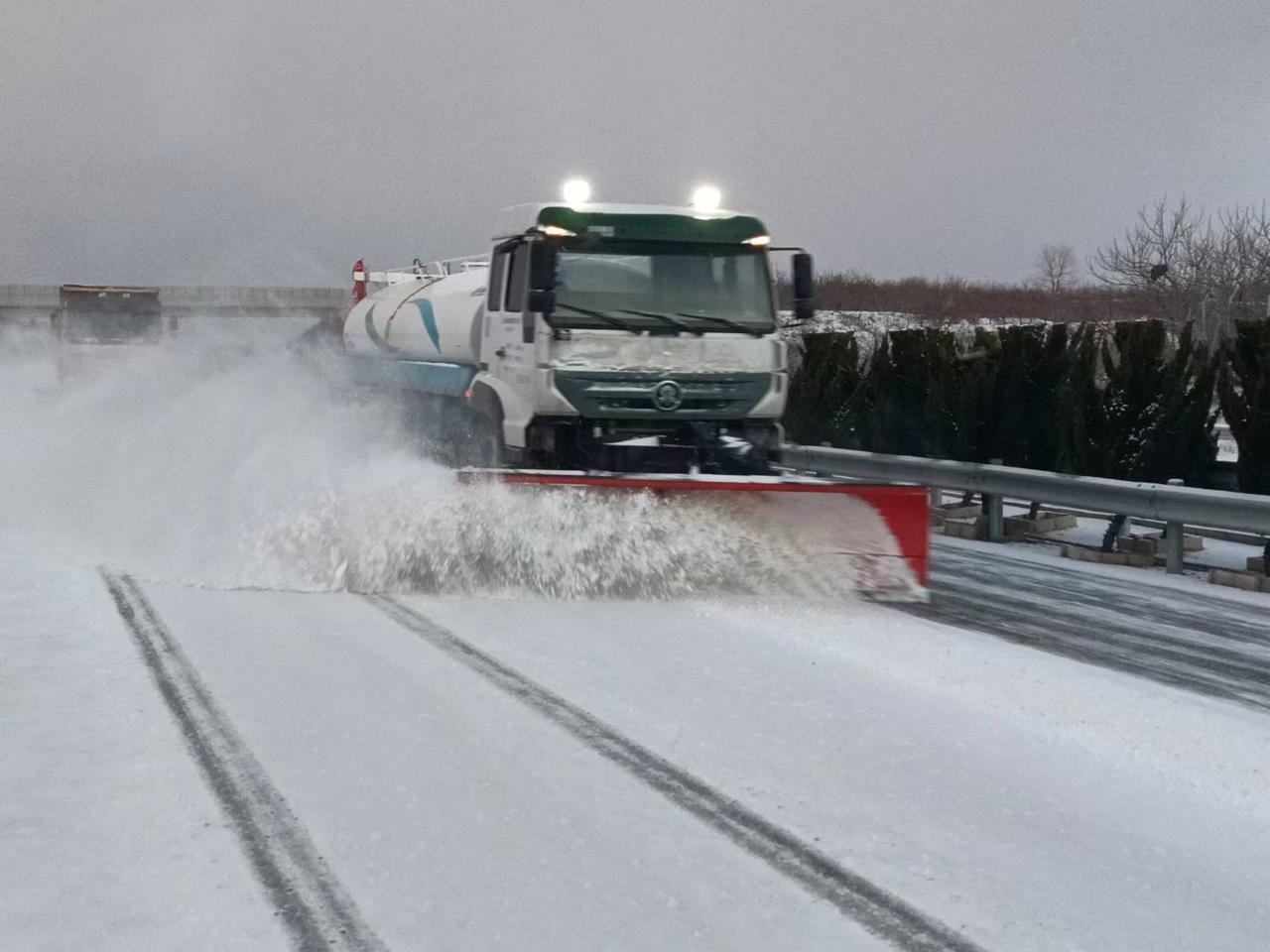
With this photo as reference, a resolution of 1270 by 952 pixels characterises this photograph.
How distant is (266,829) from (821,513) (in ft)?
15.6

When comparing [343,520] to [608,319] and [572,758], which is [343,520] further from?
[572,758]

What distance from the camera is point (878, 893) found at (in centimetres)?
373

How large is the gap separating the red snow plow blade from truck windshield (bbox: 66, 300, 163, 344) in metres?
18.9

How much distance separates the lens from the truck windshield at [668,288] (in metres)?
9.26

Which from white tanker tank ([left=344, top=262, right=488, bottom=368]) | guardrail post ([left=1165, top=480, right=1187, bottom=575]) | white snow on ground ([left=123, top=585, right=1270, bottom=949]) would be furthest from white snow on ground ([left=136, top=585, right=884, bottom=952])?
guardrail post ([left=1165, top=480, right=1187, bottom=575])

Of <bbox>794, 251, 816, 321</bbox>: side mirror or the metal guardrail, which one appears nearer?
the metal guardrail

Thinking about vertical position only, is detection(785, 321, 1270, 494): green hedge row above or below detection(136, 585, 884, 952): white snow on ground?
above

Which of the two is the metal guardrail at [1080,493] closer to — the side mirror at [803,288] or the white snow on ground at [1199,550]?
the white snow on ground at [1199,550]

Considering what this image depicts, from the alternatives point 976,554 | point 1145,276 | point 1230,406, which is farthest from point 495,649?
point 1145,276

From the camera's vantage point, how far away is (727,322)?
31.1ft

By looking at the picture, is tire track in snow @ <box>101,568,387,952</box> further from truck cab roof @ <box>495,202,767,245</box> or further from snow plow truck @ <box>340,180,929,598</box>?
truck cab roof @ <box>495,202,767,245</box>

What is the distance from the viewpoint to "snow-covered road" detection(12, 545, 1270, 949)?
3590mm

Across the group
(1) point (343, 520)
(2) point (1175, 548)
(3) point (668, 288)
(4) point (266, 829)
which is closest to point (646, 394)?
(3) point (668, 288)

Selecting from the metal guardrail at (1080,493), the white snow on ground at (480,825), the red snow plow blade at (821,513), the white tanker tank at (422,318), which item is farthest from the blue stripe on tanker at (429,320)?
the white snow on ground at (480,825)
